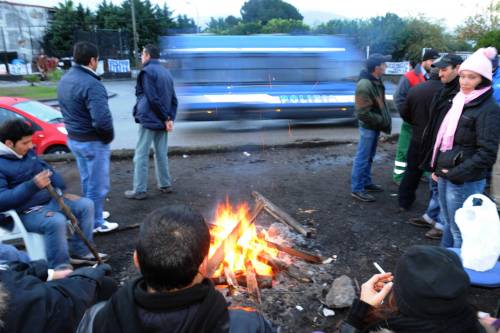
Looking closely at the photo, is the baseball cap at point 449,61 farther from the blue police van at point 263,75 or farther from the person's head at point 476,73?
the blue police van at point 263,75

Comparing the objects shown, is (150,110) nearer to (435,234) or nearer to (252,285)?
(252,285)

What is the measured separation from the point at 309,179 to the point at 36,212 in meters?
4.30

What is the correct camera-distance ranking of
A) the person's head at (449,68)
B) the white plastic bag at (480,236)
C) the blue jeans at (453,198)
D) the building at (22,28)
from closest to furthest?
the white plastic bag at (480,236)
the blue jeans at (453,198)
the person's head at (449,68)
the building at (22,28)

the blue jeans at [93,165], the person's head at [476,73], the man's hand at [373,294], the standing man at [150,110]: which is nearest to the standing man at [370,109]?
the person's head at [476,73]

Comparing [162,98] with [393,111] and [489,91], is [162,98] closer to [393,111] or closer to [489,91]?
[489,91]

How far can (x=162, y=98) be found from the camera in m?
5.59

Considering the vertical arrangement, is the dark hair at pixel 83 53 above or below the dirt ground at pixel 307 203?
above

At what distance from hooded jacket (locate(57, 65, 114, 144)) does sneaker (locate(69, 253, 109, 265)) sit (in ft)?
4.20

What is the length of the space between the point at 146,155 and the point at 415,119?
360cm

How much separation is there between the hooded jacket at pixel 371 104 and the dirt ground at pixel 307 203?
1138 mm

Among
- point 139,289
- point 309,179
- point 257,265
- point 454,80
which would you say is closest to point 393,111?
point 309,179

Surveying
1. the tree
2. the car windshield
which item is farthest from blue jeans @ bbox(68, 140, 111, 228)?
the tree

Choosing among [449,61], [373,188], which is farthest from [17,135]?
[373,188]

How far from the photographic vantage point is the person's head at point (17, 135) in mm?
3486
